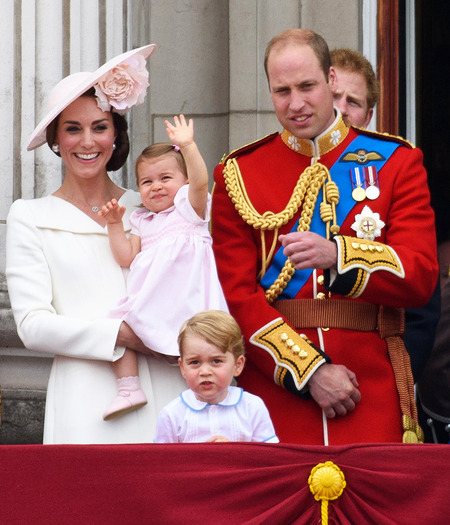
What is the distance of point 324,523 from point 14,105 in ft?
8.07

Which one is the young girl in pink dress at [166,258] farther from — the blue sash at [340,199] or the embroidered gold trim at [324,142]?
the embroidered gold trim at [324,142]

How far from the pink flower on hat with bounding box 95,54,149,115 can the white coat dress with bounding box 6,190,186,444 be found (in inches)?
13.7

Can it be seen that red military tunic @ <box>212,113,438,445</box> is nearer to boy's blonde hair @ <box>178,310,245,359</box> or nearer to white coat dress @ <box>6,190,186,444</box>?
boy's blonde hair @ <box>178,310,245,359</box>

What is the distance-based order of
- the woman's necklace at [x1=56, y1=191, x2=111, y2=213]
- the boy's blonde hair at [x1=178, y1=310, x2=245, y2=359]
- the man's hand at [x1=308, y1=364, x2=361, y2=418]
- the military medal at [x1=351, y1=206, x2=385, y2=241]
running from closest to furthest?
1. the boy's blonde hair at [x1=178, y1=310, x2=245, y2=359]
2. the man's hand at [x1=308, y1=364, x2=361, y2=418]
3. the military medal at [x1=351, y1=206, x2=385, y2=241]
4. the woman's necklace at [x1=56, y1=191, x2=111, y2=213]

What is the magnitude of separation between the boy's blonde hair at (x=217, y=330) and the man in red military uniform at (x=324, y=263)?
0.55ft

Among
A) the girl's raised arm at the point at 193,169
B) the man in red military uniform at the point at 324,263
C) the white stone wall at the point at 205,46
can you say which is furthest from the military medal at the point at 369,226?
the white stone wall at the point at 205,46

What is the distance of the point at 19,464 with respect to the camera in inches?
128

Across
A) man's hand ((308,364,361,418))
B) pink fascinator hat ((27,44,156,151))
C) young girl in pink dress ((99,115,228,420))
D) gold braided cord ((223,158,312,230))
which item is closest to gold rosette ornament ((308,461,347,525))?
man's hand ((308,364,361,418))

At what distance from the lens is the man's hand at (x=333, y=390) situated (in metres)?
3.75

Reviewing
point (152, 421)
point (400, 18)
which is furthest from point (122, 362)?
point (400, 18)

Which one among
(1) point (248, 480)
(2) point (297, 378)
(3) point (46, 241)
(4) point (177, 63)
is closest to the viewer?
(1) point (248, 480)

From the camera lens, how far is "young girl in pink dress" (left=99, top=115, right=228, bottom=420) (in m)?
3.90

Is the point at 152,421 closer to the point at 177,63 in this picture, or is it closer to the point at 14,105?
the point at 14,105

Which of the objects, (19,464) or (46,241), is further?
(46,241)
